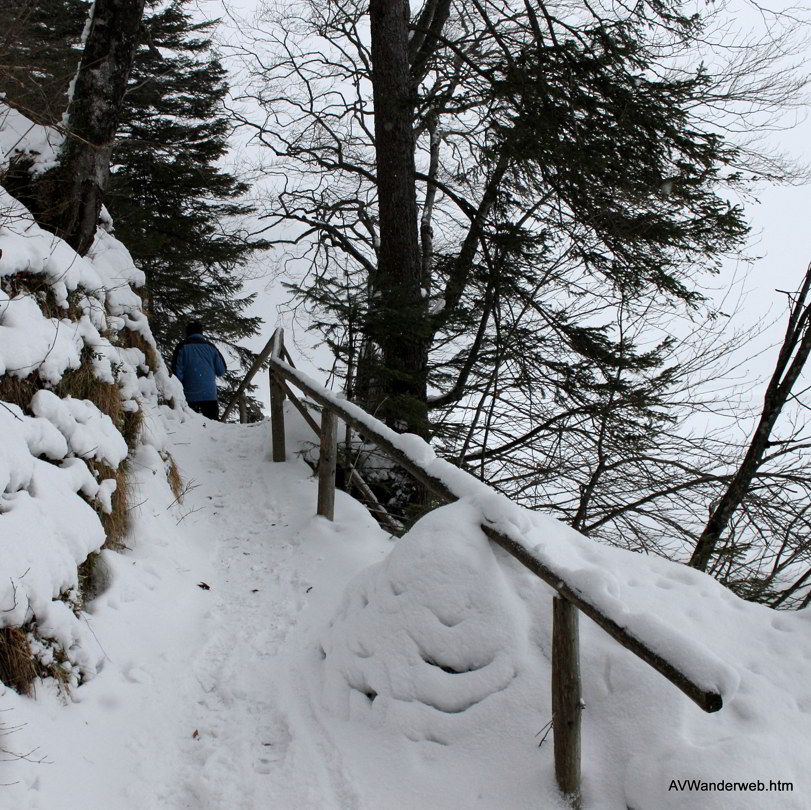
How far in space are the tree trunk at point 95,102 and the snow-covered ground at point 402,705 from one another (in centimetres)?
314

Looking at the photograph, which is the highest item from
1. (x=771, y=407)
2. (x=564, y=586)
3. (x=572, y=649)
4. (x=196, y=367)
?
(x=771, y=407)

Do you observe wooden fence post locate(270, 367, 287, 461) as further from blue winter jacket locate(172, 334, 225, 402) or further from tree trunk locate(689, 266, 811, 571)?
tree trunk locate(689, 266, 811, 571)

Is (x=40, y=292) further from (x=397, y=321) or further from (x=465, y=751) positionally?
(x=465, y=751)

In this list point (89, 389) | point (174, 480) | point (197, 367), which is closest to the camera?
point (89, 389)

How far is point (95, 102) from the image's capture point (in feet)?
17.5

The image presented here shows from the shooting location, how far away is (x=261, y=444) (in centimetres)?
805

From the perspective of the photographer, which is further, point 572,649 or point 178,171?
point 178,171

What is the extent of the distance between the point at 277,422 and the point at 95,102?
11.8ft

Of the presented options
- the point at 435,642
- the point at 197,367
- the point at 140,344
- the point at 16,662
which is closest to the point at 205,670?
the point at 16,662

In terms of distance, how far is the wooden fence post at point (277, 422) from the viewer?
24.3 feet

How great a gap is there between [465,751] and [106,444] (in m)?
3.01

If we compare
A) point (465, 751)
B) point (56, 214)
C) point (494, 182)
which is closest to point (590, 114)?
point (494, 182)

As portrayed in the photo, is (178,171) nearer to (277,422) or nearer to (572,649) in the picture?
(277,422)

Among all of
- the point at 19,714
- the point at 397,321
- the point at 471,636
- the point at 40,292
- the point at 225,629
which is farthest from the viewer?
the point at 397,321
